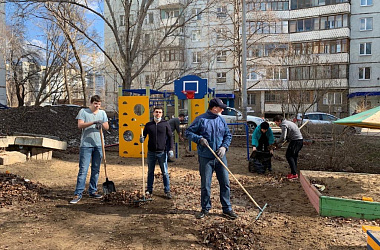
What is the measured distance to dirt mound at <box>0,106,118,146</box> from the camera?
1594 centimetres

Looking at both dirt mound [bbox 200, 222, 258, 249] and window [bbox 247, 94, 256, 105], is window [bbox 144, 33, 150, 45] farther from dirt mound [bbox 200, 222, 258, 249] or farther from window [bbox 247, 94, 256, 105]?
window [bbox 247, 94, 256, 105]

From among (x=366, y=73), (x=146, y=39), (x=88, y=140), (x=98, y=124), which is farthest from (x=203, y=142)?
(x=366, y=73)

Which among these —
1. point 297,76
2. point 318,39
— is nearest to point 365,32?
point 318,39

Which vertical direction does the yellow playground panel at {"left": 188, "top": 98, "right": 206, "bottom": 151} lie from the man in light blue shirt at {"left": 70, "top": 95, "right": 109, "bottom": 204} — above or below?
above

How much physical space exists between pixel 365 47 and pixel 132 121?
32.3m

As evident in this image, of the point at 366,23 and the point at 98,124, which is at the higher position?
the point at 366,23

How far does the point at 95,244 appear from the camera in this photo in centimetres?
374

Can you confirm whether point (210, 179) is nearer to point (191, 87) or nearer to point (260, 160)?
point (260, 160)

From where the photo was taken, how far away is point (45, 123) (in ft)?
57.2

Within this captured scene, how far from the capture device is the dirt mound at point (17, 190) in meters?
5.44

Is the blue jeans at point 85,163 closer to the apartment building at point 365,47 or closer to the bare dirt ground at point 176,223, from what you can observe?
the bare dirt ground at point 176,223

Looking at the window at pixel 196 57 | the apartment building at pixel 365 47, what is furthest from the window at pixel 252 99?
the apartment building at pixel 365 47

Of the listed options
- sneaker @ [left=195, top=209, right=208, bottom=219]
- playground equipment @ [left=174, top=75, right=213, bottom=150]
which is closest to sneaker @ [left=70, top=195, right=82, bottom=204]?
sneaker @ [left=195, top=209, right=208, bottom=219]

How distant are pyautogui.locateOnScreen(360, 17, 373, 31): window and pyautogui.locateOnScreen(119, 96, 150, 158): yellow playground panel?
32.4m
